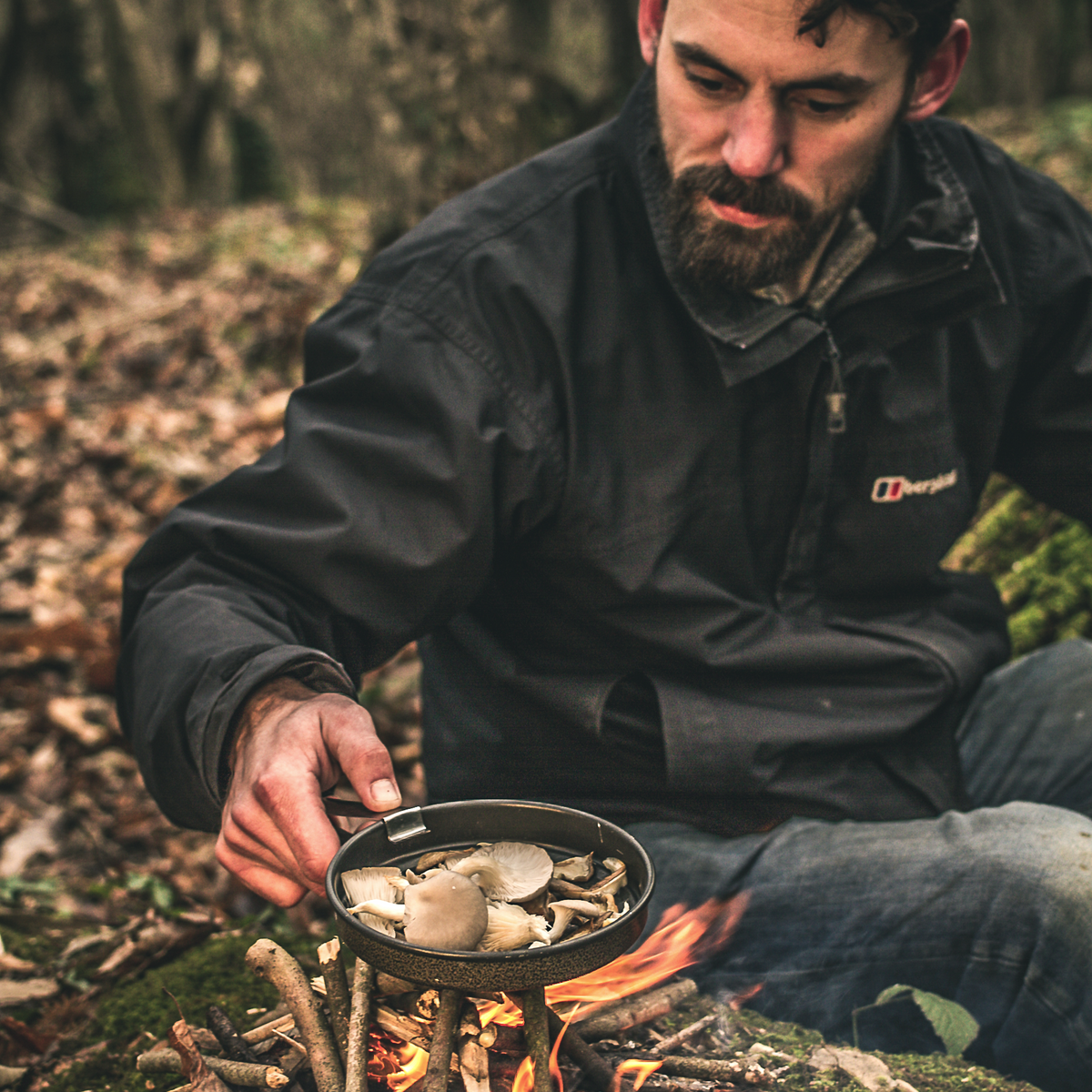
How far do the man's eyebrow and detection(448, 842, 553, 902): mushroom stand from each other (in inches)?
58.7

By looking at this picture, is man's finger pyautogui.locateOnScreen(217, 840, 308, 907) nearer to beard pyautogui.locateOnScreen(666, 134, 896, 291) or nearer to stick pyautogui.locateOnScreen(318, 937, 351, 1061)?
stick pyautogui.locateOnScreen(318, 937, 351, 1061)

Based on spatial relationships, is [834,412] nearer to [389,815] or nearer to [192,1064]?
[389,815]

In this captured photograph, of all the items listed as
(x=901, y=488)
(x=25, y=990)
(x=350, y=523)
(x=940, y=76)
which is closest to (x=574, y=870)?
(x=350, y=523)

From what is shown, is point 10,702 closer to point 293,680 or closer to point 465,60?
point 293,680

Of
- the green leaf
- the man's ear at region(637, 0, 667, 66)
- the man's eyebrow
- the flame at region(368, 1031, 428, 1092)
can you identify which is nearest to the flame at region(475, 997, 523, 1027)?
the flame at region(368, 1031, 428, 1092)

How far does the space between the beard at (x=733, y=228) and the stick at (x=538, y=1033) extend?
1391mm

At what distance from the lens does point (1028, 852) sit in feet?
6.50

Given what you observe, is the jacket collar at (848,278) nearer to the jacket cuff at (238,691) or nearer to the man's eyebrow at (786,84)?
the man's eyebrow at (786,84)

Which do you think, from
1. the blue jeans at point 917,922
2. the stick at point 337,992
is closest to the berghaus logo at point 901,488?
the blue jeans at point 917,922

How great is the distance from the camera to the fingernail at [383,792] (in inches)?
58.1

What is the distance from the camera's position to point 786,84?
208cm

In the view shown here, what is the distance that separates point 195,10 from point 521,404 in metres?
19.9

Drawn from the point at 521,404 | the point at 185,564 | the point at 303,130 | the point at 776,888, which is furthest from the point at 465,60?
the point at 303,130

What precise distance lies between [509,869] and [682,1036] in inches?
19.1
